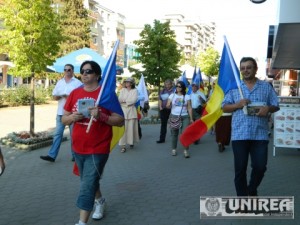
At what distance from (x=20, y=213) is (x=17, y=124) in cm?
1058

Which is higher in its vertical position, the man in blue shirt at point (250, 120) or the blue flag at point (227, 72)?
the blue flag at point (227, 72)

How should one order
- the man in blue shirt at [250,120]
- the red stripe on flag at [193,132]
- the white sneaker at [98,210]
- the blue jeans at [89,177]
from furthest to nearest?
the red stripe on flag at [193,132] < the white sneaker at [98,210] < the man in blue shirt at [250,120] < the blue jeans at [89,177]

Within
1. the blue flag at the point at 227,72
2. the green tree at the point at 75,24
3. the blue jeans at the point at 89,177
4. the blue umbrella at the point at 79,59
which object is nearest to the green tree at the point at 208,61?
the green tree at the point at 75,24

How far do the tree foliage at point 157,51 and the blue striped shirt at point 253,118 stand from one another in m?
14.6

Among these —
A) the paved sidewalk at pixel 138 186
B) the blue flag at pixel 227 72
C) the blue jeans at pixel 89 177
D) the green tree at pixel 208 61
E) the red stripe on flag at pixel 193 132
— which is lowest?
the paved sidewalk at pixel 138 186

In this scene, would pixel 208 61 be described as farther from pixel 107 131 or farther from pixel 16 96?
pixel 107 131

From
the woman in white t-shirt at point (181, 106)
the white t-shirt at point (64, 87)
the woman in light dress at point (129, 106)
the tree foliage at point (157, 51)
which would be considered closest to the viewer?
the white t-shirt at point (64, 87)

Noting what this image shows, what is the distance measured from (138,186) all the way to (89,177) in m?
2.29

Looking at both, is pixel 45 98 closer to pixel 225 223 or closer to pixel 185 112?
pixel 185 112

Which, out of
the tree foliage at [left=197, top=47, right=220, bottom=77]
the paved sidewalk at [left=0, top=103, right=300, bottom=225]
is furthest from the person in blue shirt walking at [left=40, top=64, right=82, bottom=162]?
the tree foliage at [left=197, top=47, right=220, bottom=77]

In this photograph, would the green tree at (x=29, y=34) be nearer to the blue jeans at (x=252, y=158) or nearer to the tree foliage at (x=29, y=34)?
the tree foliage at (x=29, y=34)

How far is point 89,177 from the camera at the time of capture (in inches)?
163

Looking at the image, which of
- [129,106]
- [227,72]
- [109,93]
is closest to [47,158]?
[129,106]

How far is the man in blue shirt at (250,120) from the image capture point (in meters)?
4.55
